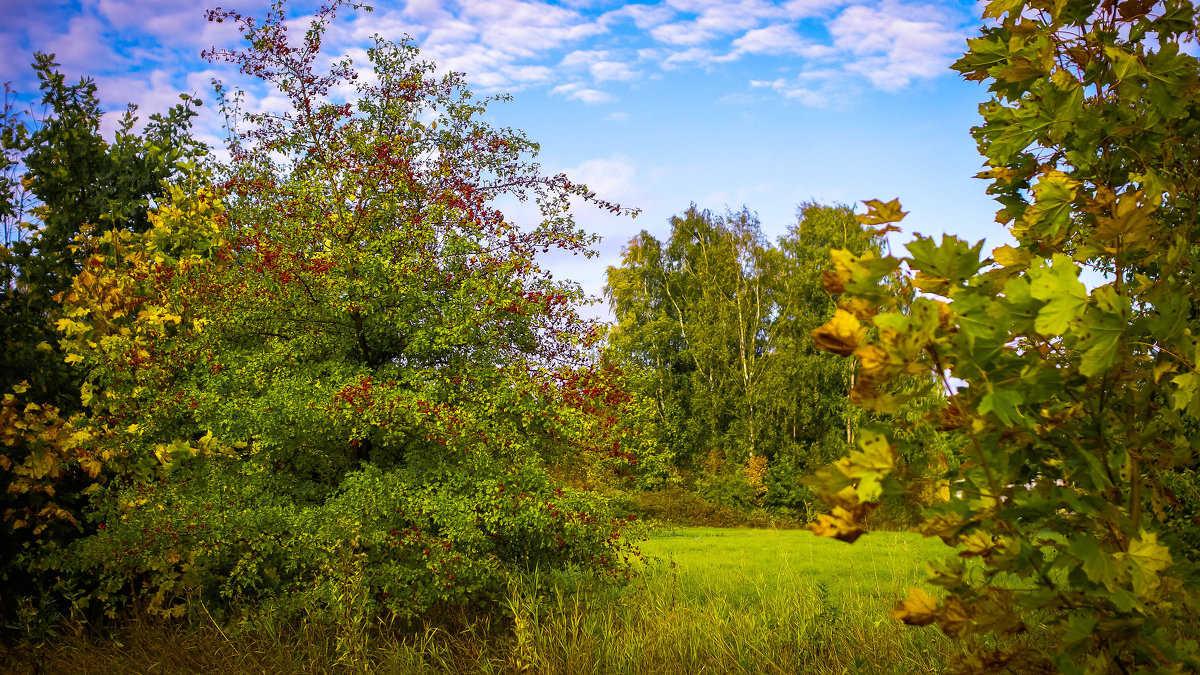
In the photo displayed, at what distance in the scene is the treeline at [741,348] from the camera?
1022 inches

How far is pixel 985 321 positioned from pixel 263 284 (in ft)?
19.2

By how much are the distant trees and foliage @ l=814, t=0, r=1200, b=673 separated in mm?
22982

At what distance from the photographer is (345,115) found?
677cm

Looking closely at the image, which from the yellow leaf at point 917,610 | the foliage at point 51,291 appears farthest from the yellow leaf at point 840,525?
the foliage at point 51,291

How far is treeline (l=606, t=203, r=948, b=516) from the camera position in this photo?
1022 inches

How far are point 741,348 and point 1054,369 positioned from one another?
26.8 metres

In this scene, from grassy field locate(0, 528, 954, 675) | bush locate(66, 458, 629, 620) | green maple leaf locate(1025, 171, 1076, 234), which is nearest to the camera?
green maple leaf locate(1025, 171, 1076, 234)

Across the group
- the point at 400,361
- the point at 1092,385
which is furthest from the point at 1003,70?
the point at 400,361

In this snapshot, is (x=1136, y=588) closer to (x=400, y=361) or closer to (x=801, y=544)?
(x=400, y=361)

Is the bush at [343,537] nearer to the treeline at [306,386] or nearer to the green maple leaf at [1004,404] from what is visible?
the treeline at [306,386]

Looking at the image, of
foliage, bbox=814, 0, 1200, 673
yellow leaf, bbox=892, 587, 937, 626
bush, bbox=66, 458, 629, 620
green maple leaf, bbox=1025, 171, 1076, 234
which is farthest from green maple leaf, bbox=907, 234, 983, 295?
bush, bbox=66, 458, 629, 620

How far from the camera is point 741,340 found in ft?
92.4

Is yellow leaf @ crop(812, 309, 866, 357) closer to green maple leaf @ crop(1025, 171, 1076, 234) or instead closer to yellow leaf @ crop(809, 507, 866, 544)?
yellow leaf @ crop(809, 507, 866, 544)

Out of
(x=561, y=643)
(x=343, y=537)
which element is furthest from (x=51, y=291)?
(x=561, y=643)
